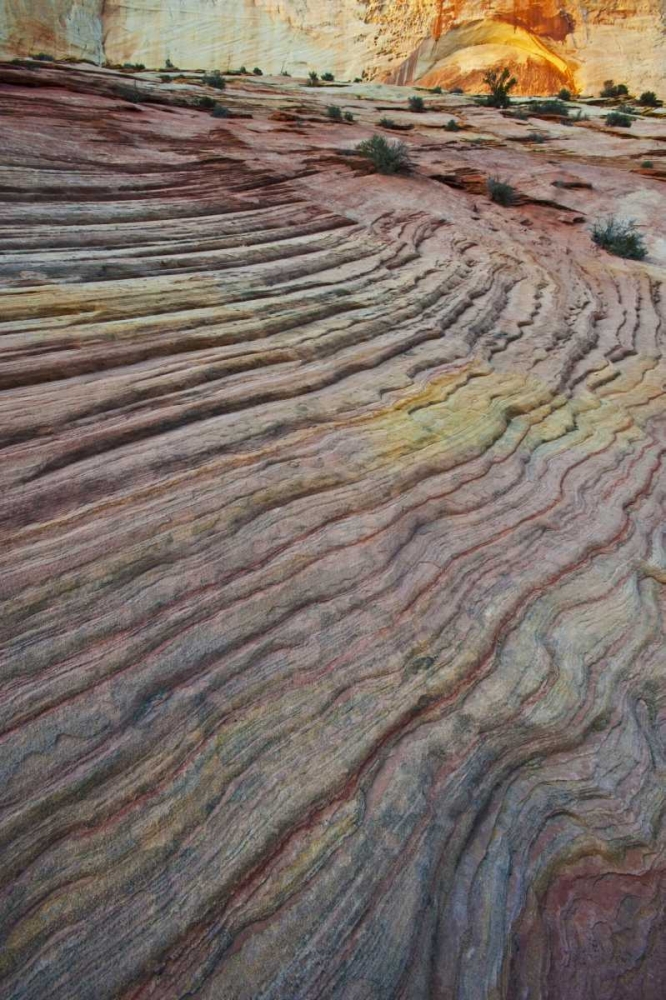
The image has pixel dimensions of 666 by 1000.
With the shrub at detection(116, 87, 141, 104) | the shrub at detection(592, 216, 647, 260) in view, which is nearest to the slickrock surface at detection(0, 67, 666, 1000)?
the shrub at detection(592, 216, 647, 260)

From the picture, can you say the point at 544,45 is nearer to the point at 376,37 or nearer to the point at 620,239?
the point at 376,37

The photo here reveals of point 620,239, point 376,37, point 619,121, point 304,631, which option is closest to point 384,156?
point 620,239

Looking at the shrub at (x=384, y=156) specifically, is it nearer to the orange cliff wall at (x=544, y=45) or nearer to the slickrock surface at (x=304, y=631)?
the slickrock surface at (x=304, y=631)

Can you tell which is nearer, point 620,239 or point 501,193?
point 620,239

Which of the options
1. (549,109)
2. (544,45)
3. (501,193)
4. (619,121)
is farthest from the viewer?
(544,45)

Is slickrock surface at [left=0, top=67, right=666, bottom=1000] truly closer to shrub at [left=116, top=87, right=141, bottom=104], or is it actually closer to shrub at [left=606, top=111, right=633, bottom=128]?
shrub at [left=116, top=87, right=141, bottom=104]
